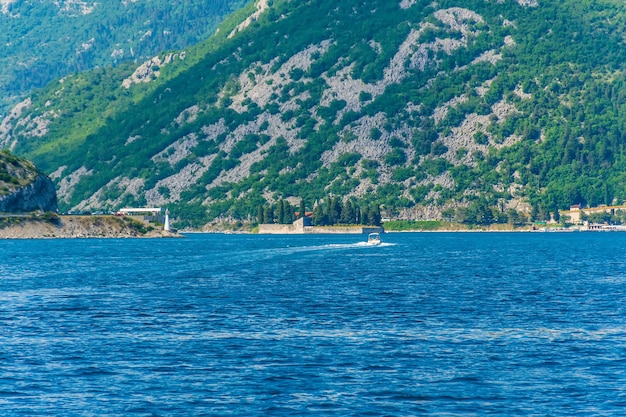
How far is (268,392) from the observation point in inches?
2692

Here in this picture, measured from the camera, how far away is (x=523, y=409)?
211ft

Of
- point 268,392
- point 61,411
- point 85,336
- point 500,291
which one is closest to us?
point 61,411

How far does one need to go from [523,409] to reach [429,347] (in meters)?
20.5

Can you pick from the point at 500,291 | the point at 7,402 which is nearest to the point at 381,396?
the point at 7,402

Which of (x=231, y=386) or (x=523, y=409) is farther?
(x=231, y=386)

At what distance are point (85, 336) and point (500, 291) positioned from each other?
59.1 m

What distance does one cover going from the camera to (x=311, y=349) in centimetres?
8338

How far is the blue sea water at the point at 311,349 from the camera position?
66062 mm

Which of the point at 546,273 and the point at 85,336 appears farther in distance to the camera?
the point at 546,273

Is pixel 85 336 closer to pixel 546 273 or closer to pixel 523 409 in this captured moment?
pixel 523 409

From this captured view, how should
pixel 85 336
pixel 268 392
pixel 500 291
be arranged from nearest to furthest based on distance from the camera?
pixel 268 392, pixel 85 336, pixel 500 291

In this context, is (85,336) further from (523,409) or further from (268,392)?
(523,409)

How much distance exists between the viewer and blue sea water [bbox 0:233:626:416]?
6606 cm

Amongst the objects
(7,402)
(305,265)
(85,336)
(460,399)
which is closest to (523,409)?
(460,399)
